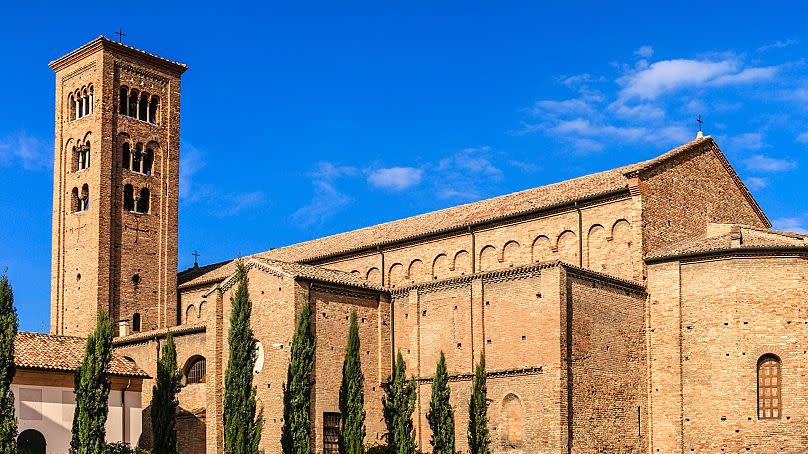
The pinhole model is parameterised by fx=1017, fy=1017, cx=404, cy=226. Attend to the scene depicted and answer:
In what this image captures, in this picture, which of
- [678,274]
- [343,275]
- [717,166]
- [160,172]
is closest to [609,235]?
[678,274]

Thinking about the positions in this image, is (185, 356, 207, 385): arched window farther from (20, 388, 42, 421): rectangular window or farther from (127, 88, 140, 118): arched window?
(127, 88, 140, 118): arched window

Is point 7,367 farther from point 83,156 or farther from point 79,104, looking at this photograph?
point 79,104

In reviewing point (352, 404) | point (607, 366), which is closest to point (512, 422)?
point (607, 366)

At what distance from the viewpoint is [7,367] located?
85.5 ft

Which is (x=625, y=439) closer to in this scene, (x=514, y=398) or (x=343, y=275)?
(x=514, y=398)

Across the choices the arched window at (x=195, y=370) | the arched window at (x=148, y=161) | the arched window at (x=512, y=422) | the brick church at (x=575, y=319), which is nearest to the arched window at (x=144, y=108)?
the arched window at (x=148, y=161)

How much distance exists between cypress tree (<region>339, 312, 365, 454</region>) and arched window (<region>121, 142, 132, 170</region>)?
1975 cm

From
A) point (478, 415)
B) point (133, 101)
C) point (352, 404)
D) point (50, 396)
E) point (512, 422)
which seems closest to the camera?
point (478, 415)

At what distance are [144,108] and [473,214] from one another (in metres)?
17.0

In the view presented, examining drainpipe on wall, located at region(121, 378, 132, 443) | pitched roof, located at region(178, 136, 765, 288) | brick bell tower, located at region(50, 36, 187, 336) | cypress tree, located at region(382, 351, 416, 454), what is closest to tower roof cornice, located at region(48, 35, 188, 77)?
brick bell tower, located at region(50, 36, 187, 336)

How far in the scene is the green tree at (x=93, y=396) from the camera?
26.7 metres

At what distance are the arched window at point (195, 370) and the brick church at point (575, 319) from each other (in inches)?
3.1

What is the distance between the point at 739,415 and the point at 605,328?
14.2ft

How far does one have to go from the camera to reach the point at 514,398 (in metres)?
28.5
